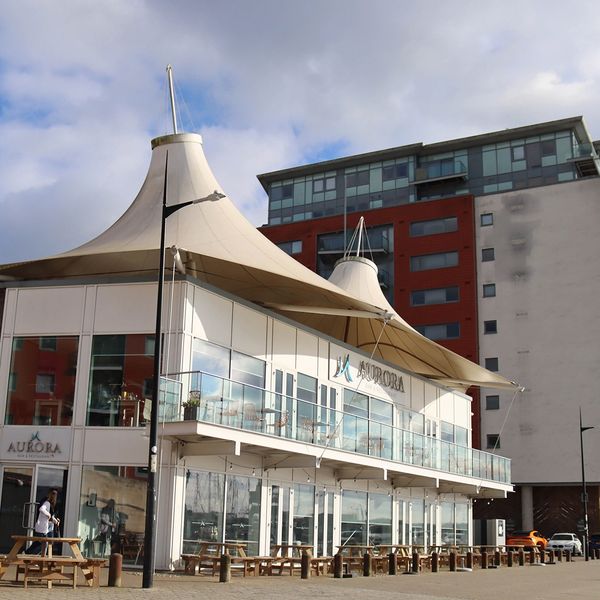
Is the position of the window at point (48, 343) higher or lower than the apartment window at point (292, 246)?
lower

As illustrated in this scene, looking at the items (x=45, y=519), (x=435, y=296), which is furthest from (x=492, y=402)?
(x=45, y=519)

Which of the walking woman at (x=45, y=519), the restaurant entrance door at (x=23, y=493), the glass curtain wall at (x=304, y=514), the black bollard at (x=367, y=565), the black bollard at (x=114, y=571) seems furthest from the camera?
the glass curtain wall at (x=304, y=514)

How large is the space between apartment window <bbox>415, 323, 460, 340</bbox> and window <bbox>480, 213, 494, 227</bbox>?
7857 millimetres

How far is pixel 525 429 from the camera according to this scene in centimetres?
6084

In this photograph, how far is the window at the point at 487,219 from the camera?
6531 centimetres

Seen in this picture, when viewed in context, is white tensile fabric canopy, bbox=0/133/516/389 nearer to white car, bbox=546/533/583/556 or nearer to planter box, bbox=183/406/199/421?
planter box, bbox=183/406/199/421

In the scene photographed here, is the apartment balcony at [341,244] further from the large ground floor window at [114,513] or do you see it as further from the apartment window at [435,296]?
the large ground floor window at [114,513]

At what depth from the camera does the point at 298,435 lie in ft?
81.9

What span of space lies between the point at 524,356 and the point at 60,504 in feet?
147

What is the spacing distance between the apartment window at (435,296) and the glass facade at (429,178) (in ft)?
28.3

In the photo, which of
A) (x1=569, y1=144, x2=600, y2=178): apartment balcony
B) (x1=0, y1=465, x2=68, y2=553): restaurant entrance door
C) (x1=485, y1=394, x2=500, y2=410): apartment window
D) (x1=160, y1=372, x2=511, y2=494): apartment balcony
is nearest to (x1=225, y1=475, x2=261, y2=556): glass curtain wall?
(x1=160, y1=372, x2=511, y2=494): apartment balcony

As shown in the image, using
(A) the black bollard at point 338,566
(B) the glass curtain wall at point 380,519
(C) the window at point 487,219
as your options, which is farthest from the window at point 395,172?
(A) the black bollard at point 338,566

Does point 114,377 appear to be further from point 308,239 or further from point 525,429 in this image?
point 308,239

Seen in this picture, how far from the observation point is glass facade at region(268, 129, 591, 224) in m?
68.1
